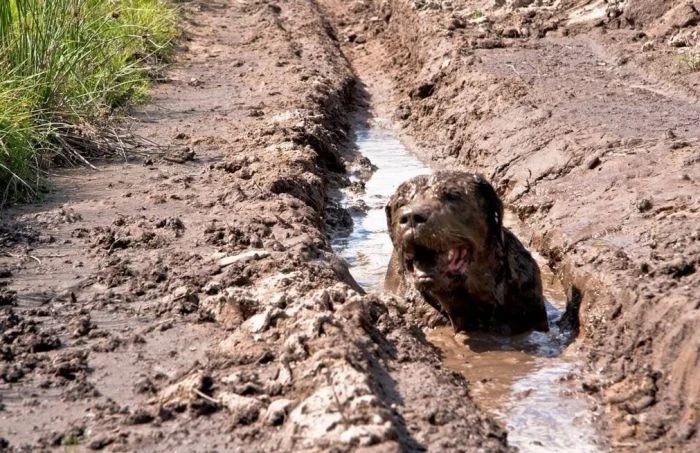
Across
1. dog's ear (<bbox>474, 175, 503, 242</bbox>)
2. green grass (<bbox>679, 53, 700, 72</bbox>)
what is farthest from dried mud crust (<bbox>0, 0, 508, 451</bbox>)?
green grass (<bbox>679, 53, 700, 72</bbox>)

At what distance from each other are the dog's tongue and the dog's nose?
0.35m

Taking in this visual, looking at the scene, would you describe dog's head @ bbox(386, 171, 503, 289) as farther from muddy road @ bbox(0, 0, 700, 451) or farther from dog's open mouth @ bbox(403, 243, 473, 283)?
muddy road @ bbox(0, 0, 700, 451)

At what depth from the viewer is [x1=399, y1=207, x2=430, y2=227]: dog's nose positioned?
584cm

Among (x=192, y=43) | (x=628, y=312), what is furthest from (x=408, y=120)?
(x=628, y=312)

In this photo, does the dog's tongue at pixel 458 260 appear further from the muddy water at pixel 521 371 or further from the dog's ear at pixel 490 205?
the muddy water at pixel 521 371

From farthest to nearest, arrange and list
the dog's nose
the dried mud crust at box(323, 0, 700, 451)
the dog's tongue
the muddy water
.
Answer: the dog's tongue
the dog's nose
the dried mud crust at box(323, 0, 700, 451)
the muddy water

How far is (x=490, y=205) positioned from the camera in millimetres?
6184

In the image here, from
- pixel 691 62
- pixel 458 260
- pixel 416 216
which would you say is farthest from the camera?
pixel 691 62

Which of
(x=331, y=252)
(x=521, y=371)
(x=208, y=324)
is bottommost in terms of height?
(x=521, y=371)

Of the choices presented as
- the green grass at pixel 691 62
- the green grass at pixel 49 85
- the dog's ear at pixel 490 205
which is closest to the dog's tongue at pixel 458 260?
the dog's ear at pixel 490 205

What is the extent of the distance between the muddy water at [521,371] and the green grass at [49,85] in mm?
2374

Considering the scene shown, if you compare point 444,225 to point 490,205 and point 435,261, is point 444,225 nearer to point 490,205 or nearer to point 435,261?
point 435,261

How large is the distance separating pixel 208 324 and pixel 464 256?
1452 millimetres

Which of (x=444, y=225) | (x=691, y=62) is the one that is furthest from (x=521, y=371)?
(x=691, y=62)
